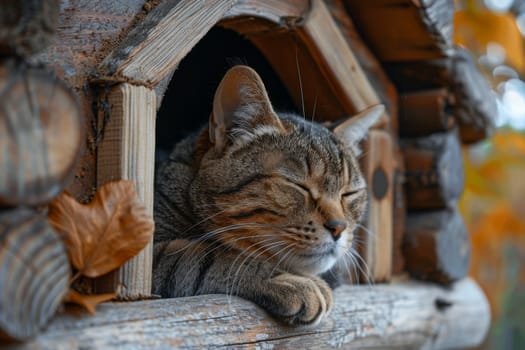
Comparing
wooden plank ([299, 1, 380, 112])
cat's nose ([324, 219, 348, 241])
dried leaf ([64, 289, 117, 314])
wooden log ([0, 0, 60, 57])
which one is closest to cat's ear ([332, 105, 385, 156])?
wooden plank ([299, 1, 380, 112])

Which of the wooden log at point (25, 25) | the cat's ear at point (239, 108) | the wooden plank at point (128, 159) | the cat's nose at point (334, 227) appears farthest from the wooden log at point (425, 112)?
the wooden log at point (25, 25)

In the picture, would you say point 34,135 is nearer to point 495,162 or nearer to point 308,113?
point 308,113

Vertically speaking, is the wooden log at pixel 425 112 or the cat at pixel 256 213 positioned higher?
the wooden log at pixel 425 112

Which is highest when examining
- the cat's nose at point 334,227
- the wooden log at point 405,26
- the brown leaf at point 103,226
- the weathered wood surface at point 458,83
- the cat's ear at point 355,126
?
the wooden log at point 405,26

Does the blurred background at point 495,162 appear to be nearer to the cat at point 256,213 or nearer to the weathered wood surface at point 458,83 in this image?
the weathered wood surface at point 458,83

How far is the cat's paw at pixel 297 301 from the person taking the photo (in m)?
2.02

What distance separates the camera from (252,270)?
2127 mm

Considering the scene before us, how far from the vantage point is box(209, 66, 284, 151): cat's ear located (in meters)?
2.18

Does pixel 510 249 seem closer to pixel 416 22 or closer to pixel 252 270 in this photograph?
pixel 416 22

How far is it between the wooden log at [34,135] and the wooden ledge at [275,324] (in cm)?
32

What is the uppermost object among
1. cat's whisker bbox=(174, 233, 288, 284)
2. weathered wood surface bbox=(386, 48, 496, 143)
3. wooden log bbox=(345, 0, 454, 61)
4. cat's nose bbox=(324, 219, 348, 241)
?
wooden log bbox=(345, 0, 454, 61)

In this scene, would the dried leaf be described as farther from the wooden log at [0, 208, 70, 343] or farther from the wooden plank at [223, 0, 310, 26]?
the wooden plank at [223, 0, 310, 26]

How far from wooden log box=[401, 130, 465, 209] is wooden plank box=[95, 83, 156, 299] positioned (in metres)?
1.78

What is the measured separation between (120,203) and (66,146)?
274 millimetres
